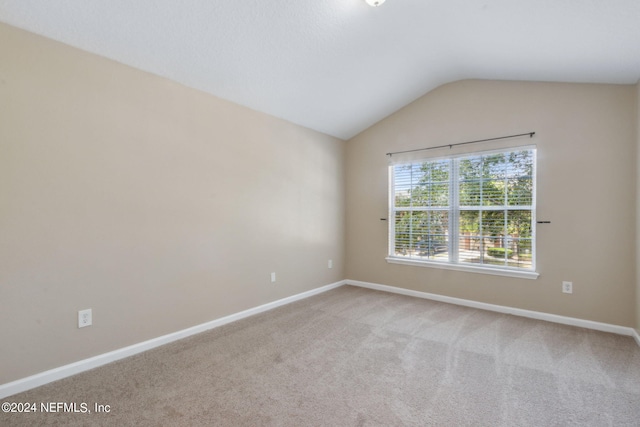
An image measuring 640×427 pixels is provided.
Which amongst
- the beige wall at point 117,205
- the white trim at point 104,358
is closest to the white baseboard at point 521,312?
the beige wall at point 117,205

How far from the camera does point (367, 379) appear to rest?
2086mm

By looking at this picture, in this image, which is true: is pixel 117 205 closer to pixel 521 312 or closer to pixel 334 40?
pixel 334 40

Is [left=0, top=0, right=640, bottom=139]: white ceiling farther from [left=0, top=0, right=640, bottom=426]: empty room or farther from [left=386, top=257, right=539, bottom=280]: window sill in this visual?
[left=386, top=257, right=539, bottom=280]: window sill

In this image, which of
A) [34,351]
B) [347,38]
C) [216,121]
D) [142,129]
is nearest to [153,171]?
[142,129]

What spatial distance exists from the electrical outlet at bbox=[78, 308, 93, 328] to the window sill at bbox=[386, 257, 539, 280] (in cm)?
345

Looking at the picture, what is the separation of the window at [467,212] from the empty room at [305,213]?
1.0 inches

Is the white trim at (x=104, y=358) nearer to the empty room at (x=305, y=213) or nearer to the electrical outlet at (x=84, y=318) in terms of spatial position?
the empty room at (x=305, y=213)

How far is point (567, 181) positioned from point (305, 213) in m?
2.95

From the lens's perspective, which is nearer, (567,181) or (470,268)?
(567,181)

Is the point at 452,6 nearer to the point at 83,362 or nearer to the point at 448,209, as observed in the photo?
the point at 448,209

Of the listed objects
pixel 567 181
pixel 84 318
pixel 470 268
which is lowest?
pixel 84 318

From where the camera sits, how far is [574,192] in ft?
10.0

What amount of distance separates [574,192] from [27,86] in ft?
15.4

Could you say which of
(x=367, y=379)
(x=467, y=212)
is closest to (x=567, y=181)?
(x=467, y=212)
